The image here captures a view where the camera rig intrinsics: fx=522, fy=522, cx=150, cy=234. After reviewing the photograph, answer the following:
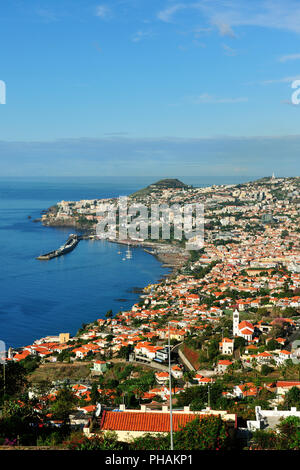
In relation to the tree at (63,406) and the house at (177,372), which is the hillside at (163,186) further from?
the tree at (63,406)

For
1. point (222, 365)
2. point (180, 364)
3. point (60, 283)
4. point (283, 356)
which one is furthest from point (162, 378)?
point (60, 283)

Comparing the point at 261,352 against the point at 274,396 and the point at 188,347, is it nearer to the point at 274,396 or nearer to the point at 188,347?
the point at 188,347

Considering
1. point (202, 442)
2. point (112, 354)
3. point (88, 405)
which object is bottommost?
point (112, 354)

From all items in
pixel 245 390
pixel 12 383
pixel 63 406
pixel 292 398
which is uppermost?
pixel 12 383

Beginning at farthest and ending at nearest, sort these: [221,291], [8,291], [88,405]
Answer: [8,291] < [221,291] < [88,405]

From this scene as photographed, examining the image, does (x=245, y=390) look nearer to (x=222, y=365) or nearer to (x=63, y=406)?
(x=222, y=365)
